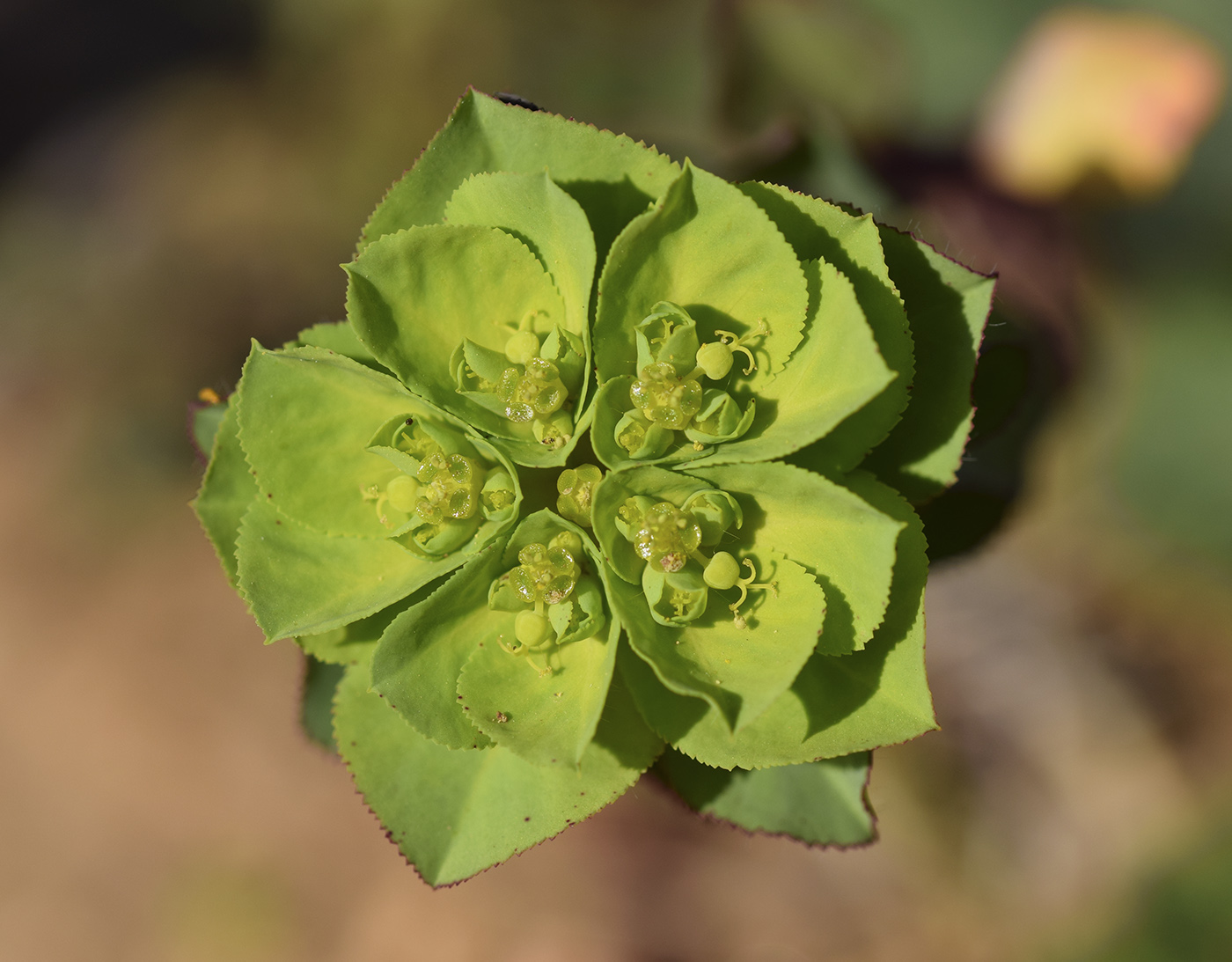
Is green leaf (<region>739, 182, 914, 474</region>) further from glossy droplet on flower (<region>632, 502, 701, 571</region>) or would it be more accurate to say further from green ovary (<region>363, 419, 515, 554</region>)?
green ovary (<region>363, 419, 515, 554</region>)

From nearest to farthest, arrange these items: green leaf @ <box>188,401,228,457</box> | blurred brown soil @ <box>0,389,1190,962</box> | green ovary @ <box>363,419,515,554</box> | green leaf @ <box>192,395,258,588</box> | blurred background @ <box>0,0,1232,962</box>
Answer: green ovary @ <box>363,419,515,554</box>
green leaf @ <box>192,395,258,588</box>
green leaf @ <box>188,401,228,457</box>
blurred background @ <box>0,0,1232,962</box>
blurred brown soil @ <box>0,389,1190,962</box>

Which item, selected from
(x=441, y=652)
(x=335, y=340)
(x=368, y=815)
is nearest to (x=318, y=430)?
(x=335, y=340)

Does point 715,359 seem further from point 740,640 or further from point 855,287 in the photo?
point 740,640

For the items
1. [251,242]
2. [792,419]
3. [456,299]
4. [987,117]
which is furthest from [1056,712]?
[251,242]

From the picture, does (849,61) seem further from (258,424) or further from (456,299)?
(258,424)

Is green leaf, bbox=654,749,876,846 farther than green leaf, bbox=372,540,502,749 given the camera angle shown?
Yes

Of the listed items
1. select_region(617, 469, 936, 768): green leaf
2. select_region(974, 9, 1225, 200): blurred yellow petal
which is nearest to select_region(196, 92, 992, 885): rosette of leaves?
select_region(617, 469, 936, 768): green leaf
